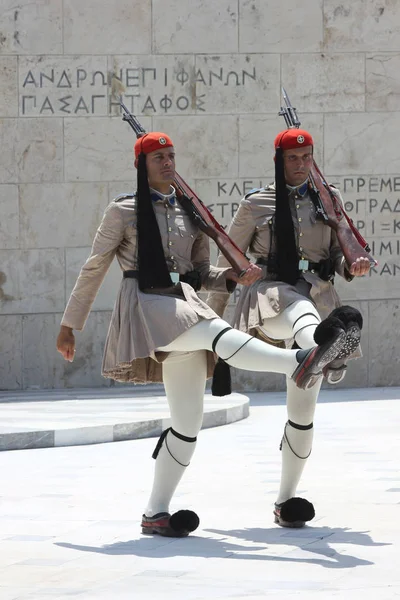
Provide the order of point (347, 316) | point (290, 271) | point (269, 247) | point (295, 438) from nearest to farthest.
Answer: point (347, 316), point (295, 438), point (290, 271), point (269, 247)

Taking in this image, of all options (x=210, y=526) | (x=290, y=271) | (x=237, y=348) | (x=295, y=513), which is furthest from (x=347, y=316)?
(x=210, y=526)

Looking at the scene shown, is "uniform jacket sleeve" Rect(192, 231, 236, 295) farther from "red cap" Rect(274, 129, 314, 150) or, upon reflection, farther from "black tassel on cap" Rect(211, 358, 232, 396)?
"red cap" Rect(274, 129, 314, 150)

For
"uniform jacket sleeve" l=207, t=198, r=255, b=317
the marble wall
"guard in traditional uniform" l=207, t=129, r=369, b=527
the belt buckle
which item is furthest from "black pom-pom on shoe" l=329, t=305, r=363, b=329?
the marble wall

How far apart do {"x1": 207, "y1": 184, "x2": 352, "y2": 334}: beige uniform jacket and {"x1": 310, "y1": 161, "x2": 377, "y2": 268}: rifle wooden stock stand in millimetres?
65

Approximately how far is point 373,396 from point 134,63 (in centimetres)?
390

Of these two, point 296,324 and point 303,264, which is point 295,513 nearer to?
point 296,324

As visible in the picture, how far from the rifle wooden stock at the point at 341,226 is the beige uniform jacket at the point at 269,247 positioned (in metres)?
0.06

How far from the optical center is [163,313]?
19.2 ft

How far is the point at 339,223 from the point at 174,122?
7.21 metres

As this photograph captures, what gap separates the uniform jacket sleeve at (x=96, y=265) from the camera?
6.09 m

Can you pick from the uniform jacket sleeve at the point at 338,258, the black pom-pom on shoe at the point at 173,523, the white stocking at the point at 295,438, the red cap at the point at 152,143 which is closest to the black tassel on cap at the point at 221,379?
the white stocking at the point at 295,438

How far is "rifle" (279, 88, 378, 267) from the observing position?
6.20 meters

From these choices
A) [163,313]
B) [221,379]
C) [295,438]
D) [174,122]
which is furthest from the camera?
[174,122]

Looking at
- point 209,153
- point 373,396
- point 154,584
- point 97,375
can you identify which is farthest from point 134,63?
point 154,584
